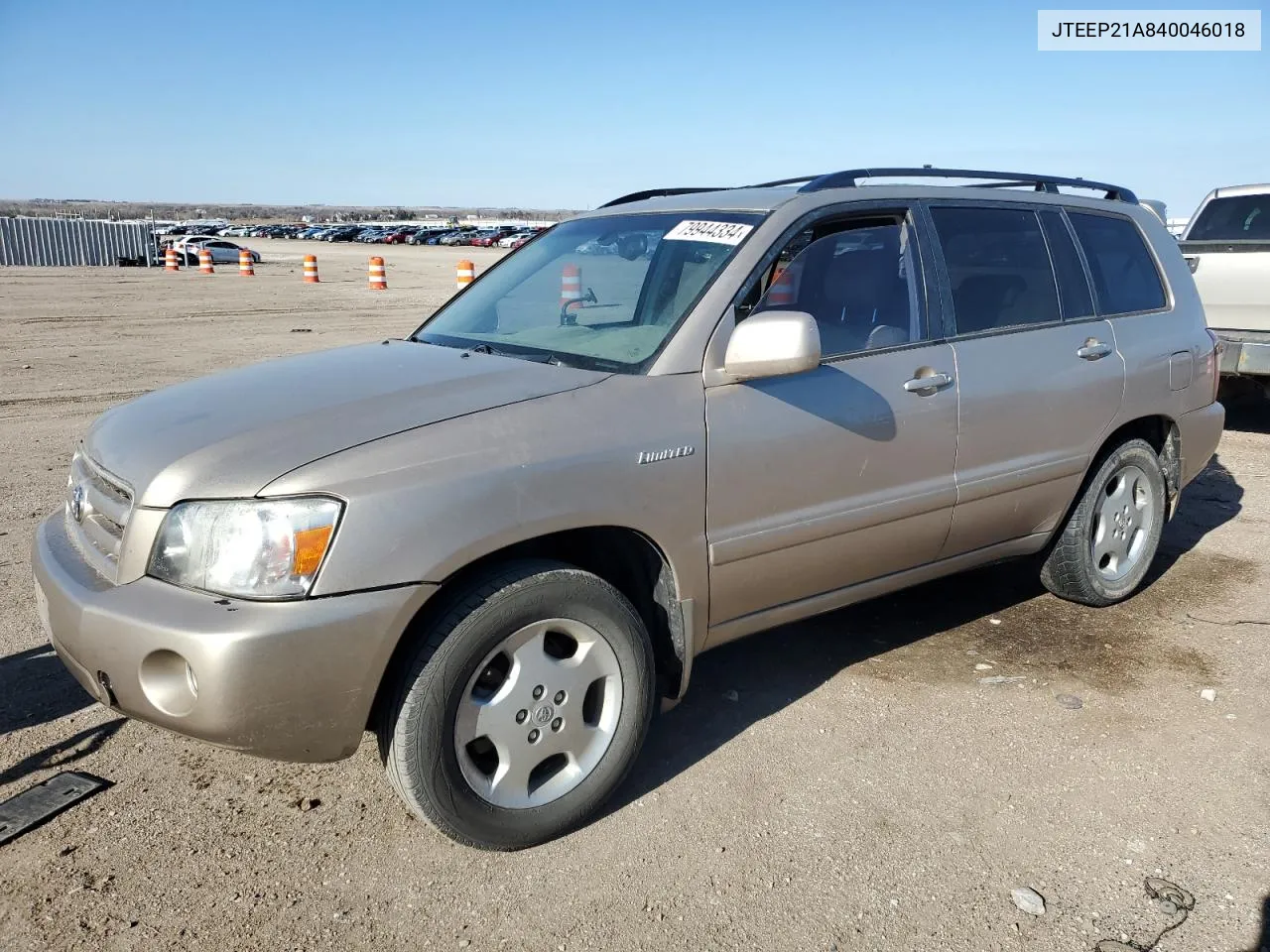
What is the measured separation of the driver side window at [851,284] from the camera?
3486 millimetres

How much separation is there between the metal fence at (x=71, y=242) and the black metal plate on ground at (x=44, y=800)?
38908mm

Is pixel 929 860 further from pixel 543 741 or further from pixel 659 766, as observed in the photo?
pixel 543 741

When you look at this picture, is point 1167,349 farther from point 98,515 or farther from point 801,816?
point 98,515

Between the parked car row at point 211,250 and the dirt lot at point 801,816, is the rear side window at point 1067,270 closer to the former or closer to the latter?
the dirt lot at point 801,816

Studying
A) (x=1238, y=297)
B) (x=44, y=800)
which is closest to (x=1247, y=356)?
(x=1238, y=297)

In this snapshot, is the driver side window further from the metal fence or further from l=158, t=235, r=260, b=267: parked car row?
l=158, t=235, r=260, b=267: parked car row

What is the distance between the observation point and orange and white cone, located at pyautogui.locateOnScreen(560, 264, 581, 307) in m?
3.84

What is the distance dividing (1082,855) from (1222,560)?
126 inches

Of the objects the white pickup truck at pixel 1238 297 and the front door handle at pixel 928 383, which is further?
the white pickup truck at pixel 1238 297

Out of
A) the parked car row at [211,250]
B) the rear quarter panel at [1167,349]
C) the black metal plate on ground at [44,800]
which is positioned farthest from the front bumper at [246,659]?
the parked car row at [211,250]

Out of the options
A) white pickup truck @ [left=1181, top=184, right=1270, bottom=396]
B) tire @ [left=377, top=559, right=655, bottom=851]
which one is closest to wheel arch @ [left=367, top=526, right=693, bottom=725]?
tire @ [left=377, top=559, right=655, bottom=851]

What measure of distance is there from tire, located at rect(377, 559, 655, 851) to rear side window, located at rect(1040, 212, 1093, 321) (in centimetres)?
250

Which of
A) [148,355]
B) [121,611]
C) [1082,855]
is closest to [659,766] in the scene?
[1082,855]

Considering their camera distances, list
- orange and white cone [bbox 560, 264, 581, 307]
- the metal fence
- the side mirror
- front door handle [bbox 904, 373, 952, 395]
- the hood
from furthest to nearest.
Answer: the metal fence, orange and white cone [bbox 560, 264, 581, 307], front door handle [bbox 904, 373, 952, 395], the side mirror, the hood
